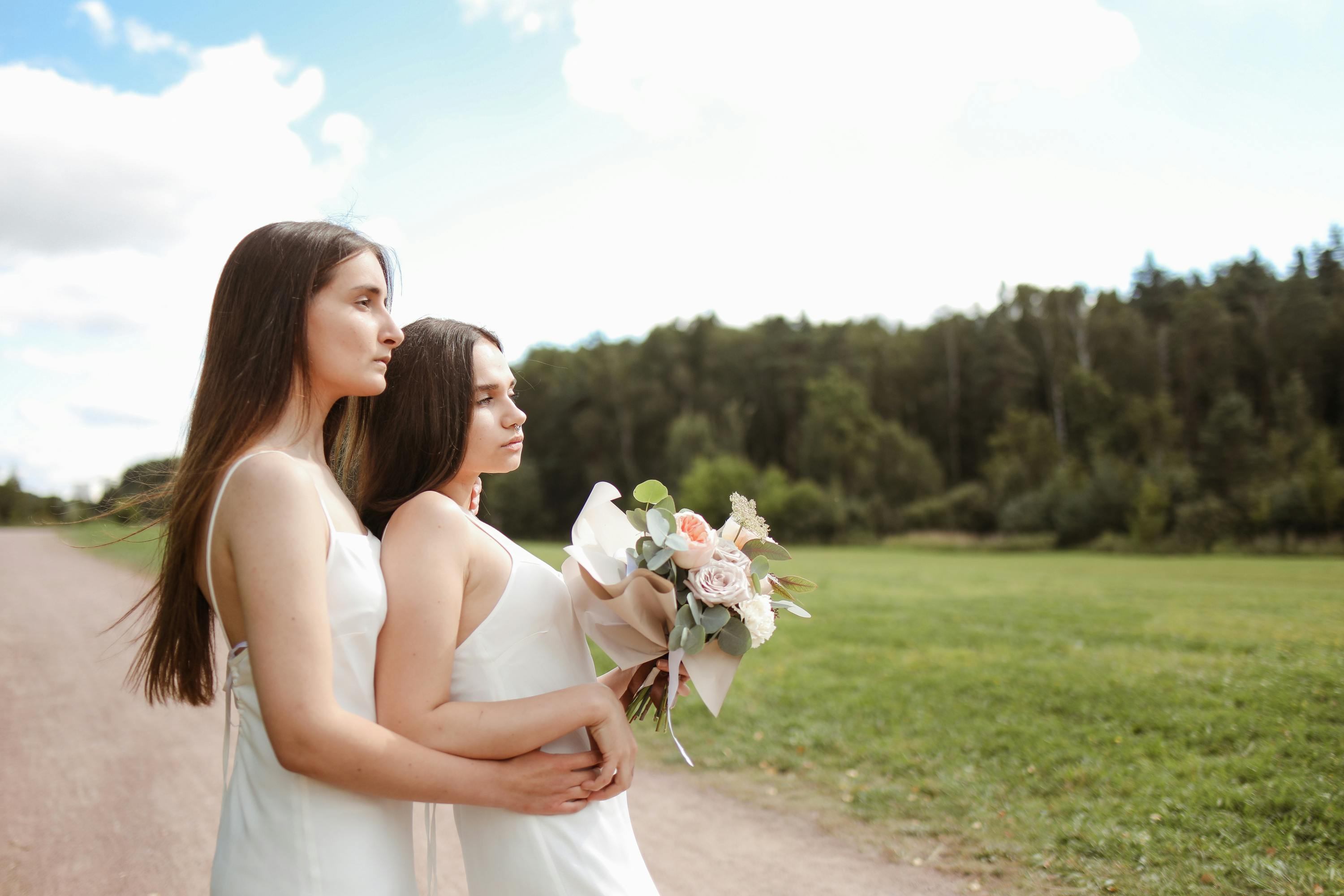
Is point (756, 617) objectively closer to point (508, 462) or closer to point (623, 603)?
point (623, 603)

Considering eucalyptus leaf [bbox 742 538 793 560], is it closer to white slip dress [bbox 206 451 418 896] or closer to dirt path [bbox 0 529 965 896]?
white slip dress [bbox 206 451 418 896]

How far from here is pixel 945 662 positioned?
10.3 meters

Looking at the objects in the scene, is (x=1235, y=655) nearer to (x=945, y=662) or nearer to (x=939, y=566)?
(x=945, y=662)

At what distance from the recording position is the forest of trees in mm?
39781

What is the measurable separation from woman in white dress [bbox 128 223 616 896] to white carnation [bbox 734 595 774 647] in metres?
0.55

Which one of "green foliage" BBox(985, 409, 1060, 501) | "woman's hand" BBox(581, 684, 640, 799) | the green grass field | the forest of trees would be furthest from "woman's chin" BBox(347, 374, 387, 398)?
"green foliage" BBox(985, 409, 1060, 501)

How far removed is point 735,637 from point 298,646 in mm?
1108

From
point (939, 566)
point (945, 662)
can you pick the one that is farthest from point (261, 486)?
point (939, 566)

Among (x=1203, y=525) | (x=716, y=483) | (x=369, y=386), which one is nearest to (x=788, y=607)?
(x=369, y=386)

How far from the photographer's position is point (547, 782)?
7.07 ft

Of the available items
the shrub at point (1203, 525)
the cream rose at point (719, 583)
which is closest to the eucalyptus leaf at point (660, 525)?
the cream rose at point (719, 583)

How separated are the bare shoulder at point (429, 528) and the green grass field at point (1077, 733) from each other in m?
4.24

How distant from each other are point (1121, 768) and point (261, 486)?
21.7ft

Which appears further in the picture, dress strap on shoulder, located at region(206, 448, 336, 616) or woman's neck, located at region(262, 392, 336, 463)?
woman's neck, located at region(262, 392, 336, 463)
